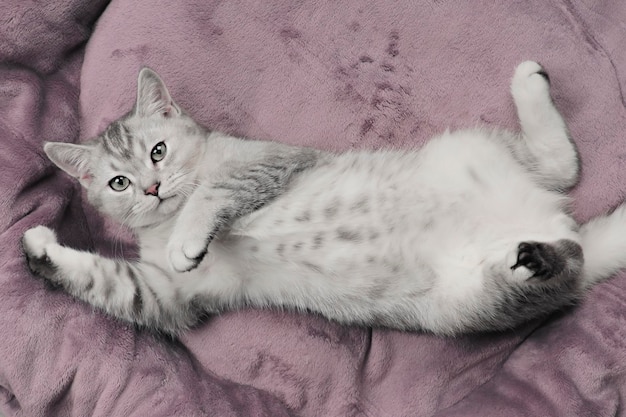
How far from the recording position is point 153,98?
6.82 ft

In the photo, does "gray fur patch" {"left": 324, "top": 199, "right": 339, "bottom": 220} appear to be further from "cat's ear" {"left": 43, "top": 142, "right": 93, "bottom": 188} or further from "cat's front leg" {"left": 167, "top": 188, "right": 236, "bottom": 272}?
"cat's ear" {"left": 43, "top": 142, "right": 93, "bottom": 188}

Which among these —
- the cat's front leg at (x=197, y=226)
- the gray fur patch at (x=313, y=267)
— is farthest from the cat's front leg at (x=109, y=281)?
the gray fur patch at (x=313, y=267)

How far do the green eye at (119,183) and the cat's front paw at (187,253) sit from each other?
1.19 ft

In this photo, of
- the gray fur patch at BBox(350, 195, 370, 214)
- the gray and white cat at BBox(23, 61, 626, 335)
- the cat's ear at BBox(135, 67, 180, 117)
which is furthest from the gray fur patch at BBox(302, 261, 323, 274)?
the cat's ear at BBox(135, 67, 180, 117)

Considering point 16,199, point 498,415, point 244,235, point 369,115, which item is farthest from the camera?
point 369,115

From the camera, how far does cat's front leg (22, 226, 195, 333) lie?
198 centimetres

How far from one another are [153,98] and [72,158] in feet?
1.28

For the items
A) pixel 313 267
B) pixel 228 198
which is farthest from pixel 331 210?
pixel 228 198

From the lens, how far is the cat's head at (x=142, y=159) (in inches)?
77.2

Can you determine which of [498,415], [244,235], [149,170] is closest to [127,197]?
[149,170]

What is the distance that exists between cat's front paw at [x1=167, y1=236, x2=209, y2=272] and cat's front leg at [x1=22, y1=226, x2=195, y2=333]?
287 millimetres

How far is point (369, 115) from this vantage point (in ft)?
7.57

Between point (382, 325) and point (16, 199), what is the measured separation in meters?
1.47

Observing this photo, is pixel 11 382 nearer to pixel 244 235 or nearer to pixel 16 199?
pixel 16 199
